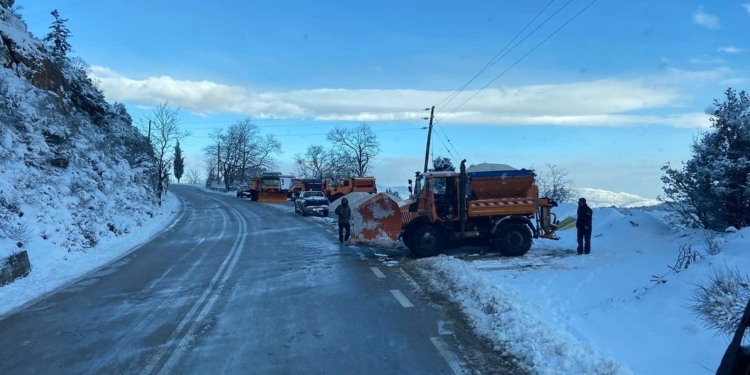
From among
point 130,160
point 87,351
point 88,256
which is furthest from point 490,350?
point 130,160

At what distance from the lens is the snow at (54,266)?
9.95 m

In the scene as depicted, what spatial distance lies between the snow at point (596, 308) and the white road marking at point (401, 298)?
84cm

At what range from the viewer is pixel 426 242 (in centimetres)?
1530

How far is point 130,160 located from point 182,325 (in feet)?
101

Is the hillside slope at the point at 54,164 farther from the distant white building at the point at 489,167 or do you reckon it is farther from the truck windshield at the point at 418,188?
the distant white building at the point at 489,167

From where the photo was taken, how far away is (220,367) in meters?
5.93

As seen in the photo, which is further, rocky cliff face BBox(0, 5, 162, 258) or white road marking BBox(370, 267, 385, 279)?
rocky cliff face BBox(0, 5, 162, 258)

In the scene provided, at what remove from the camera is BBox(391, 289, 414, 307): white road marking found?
9109 mm

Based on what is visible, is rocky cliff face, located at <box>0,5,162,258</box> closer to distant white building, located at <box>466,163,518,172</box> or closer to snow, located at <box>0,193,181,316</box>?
snow, located at <box>0,193,181,316</box>

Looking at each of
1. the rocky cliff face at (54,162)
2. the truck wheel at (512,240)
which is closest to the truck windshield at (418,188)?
the truck wheel at (512,240)

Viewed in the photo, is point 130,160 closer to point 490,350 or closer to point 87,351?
point 87,351

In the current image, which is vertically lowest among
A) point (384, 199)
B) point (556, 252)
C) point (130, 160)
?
point (556, 252)

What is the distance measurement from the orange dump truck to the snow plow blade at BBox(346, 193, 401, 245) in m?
0.03

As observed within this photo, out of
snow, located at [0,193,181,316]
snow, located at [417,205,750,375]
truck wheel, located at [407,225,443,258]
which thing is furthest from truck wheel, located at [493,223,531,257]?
snow, located at [0,193,181,316]
